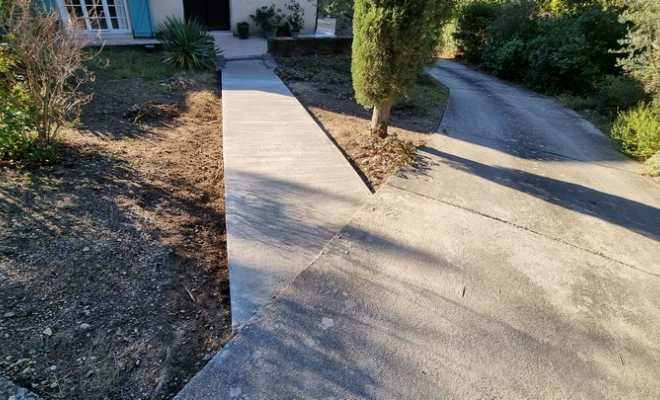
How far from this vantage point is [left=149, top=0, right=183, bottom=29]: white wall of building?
9.98 metres

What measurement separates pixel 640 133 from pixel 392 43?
15.0 ft

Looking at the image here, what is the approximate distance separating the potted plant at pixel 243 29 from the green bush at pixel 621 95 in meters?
10.2

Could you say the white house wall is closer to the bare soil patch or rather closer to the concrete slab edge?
the bare soil patch

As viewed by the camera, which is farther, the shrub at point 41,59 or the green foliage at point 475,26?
the green foliage at point 475,26

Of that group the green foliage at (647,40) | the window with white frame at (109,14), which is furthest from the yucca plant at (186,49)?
the green foliage at (647,40)

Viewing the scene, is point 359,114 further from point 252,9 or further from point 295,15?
point 252,9

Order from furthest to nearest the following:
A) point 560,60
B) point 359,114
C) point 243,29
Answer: point 243,29 < point 560,60 < point 359,114

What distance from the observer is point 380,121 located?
5082 mm

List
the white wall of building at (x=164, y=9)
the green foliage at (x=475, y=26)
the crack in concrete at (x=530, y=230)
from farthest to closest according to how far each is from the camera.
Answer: the green foliage at (x=475, y=26)
the white wall of building at (x=164, y=9)
the crack in concrete at (x=530, y=230)

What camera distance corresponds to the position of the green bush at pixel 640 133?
545 centimetres

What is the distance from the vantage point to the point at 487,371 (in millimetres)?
2109

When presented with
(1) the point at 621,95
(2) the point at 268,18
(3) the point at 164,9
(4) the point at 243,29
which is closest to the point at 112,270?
(1) the point at 621,95

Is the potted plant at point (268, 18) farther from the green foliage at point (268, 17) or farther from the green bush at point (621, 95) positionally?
the green bush at point (621, 95)

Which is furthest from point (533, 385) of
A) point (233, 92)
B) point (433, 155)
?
point (233, 92)
